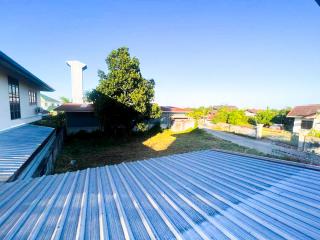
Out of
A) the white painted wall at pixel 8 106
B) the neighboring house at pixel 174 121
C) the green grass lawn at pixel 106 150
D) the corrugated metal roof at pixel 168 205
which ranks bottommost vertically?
the green grass lawn at pixel 106 150

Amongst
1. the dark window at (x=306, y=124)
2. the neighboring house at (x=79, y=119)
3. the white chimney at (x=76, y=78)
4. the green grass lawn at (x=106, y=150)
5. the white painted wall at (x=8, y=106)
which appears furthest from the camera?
the white chimney at (x=76, y=78)

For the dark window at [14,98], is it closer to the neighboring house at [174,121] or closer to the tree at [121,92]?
the tree at [121,92]

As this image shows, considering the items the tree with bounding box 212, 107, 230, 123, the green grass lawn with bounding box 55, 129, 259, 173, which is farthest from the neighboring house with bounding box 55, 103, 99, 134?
the tree with bounding box 212, 107, 230, 123

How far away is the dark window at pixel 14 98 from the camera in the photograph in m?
8.42

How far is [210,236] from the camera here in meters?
1.55

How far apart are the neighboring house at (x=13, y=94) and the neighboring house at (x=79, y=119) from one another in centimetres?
481

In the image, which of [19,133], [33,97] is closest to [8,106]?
[19,133]

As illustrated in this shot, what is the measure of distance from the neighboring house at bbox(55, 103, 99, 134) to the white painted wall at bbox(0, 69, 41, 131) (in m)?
4.04

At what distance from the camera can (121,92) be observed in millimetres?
13555

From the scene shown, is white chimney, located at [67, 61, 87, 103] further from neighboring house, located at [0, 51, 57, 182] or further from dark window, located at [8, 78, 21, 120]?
dark window, located at [8, 78, 21, 120]

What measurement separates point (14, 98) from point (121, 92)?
22.2 feet

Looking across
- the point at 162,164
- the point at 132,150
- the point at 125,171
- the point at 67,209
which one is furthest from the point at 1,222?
the point at 132,150

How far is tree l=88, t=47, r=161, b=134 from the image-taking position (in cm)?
1310

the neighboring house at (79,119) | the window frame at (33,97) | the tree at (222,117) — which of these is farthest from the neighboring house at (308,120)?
the window frame at (33,97)
